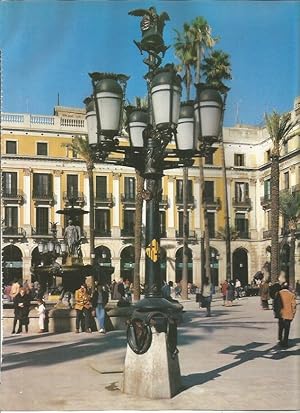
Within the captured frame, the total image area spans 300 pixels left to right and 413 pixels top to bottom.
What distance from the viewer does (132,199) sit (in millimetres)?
26406

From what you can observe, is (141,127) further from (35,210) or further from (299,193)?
(299,193)

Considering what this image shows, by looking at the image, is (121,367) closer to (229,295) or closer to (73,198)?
(73,198)

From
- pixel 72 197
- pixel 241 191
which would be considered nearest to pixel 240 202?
pixel 241 191

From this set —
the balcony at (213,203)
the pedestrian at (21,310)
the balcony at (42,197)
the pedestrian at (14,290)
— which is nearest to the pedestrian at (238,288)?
the balcony at (213,203)

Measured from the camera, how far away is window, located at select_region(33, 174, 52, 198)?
1865 centimetres

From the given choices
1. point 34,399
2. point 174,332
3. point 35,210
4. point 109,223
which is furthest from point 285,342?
point 109,223

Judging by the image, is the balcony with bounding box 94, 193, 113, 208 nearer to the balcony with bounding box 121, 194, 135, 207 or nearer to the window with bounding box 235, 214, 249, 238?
the balcony with bounding box 121, 194, 135, 207

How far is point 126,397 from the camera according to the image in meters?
5.57

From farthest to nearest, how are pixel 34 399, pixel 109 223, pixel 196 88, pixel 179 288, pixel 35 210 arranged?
pixel 179 288
pixel 109 223
pixel 35 210
pixel 196 88
pixel 34 399

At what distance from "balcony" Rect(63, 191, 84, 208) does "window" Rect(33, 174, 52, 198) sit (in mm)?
569

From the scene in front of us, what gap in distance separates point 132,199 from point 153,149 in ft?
67.6

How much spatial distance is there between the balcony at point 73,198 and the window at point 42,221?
721 mm

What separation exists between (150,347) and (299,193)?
71.3ft

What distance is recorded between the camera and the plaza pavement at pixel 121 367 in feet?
17.6
